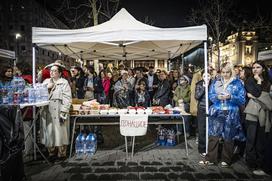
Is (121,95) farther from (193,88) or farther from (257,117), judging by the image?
(257,117)

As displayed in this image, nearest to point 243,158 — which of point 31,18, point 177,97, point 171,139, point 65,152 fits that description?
point 171,139

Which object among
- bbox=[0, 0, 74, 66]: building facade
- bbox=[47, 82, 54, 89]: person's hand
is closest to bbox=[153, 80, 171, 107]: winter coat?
bbox=[47, 82, 54, 89]: person's hand

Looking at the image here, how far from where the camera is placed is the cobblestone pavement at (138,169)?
525 cm

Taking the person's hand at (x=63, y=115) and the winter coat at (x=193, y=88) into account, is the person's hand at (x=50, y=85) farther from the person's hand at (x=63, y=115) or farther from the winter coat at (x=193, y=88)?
the winter coat at (x=193, y=88)

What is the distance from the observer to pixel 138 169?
5.68 meters

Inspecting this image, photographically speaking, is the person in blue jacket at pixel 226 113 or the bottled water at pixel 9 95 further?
the person in blue jacket at pixel 226 113

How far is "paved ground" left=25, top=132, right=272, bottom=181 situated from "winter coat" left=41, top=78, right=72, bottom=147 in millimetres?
A: 523

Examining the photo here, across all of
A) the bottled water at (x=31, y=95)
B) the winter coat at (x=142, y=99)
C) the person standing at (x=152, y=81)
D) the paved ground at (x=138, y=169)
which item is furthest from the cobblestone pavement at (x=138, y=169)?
the person standing at (x=152, y=81)

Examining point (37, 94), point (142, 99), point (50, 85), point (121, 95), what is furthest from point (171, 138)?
point (37, 94)

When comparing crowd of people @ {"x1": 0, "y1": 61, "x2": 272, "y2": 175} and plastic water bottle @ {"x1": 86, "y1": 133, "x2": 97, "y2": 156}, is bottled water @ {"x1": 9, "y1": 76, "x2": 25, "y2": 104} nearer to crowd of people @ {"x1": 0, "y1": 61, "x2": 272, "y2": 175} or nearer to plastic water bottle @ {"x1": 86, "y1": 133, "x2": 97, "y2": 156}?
crowd of people @ {"x1": 0, "y1": 61, "x2": 272, "y2": 175}

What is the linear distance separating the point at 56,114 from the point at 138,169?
7.19 ft

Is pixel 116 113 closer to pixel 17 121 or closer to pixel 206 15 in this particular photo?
pixel 17 121

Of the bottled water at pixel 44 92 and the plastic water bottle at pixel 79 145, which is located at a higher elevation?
the bottled water at pixel 44 92

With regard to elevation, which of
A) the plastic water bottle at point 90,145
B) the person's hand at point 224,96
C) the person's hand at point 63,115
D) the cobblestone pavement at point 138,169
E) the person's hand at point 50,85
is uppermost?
the person's hand at point 50,85
